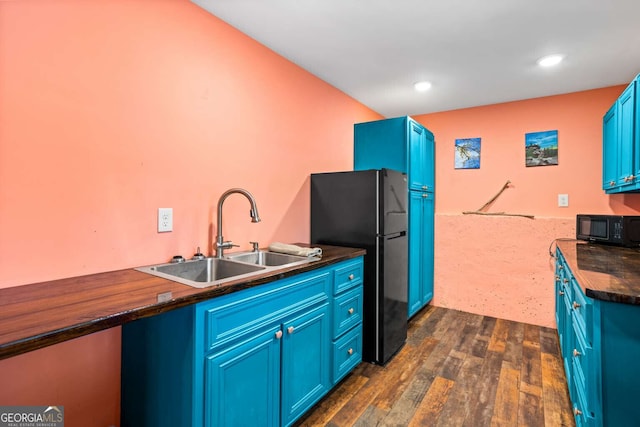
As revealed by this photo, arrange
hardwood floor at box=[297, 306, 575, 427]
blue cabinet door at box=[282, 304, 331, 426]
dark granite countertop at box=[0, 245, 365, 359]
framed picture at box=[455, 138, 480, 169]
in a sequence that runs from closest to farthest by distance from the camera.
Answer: dark granite countertop at box=[0, 245, 365, 359], blue cabinet door at box=[282, 304, 331, 426], hardwood floor at box=[297, 306, 575, 427], framed picture at box=[455, 138, 480, 169]

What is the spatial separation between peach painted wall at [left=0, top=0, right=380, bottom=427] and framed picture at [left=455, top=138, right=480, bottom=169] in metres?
2.48

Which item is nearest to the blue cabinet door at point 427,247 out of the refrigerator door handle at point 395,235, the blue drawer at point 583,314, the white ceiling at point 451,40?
the refrigerator door handle at point 395,235

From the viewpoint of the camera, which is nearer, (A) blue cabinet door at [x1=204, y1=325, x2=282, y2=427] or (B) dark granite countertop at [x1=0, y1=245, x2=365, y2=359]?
(B) dark granite countertop at [x1=0, y1=245, x2=365, y2=359]

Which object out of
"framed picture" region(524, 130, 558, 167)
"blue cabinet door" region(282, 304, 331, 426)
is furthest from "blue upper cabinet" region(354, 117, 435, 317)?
"blue cabinet door" region(282, 304, 331, 426)

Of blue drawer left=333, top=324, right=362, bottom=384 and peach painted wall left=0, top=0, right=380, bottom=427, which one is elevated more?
peach painted wall left=0, top=0, right=380, bottom=427

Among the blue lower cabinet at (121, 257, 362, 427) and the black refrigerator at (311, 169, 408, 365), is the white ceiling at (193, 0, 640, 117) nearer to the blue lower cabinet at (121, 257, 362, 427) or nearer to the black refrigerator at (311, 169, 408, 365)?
the black refrigerator at (311, 169, 408, 365)

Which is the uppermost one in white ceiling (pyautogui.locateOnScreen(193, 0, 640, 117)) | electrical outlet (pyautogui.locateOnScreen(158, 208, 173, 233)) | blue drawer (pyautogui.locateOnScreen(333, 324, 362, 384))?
white ceiling (pyautogui.locateOnScreen(193, 0, 640, 117))

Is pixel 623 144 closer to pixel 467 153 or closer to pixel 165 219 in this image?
pixel 467 153

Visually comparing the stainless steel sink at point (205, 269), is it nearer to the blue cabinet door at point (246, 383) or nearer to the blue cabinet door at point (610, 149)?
the blue cabinet door at point (246, 383)

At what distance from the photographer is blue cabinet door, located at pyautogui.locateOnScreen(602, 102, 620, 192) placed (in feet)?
8.14

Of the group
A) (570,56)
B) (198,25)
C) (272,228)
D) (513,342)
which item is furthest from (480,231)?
(198,25)

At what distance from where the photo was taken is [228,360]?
1.23 metres

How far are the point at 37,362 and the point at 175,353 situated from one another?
0.54 m

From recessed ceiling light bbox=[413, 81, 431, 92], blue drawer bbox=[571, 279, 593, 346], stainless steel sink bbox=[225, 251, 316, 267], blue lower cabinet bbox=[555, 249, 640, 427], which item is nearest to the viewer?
blue lower cabinet bbox=[555, 249, 640, 427]
